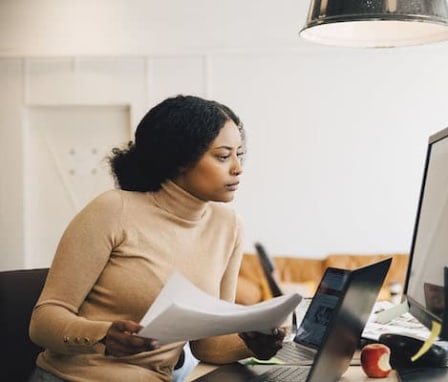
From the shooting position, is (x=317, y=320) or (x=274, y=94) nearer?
(x=317, y=320)

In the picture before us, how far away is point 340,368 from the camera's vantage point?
197cm

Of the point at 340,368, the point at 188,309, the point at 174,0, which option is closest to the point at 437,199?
the point at 340,368

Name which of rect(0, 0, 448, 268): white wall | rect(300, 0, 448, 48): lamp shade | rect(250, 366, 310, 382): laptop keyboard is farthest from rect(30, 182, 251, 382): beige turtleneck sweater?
rect(0, 0, 448, 268): white wall

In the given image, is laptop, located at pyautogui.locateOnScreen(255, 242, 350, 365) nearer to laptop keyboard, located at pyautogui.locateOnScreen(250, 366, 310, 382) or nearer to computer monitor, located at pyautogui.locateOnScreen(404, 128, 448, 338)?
laptop keyboard, located at pyautogui.locateOnScreen(250, 366, 310, 382)

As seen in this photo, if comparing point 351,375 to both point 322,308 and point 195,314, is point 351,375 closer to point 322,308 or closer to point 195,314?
point 322,308

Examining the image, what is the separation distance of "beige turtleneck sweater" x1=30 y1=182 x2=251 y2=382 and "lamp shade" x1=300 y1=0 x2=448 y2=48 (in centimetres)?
67

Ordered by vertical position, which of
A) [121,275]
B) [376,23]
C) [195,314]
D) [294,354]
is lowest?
[294,354]

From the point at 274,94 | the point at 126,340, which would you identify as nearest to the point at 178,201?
the point at 126,340

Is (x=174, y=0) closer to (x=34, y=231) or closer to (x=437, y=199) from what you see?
(x=34, y=231)

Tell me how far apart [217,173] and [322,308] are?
46 cm

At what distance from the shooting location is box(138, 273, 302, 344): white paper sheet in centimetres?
161

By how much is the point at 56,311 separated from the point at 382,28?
4.65 ft

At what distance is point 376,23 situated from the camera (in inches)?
109

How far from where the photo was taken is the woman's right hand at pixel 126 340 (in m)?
1.81
